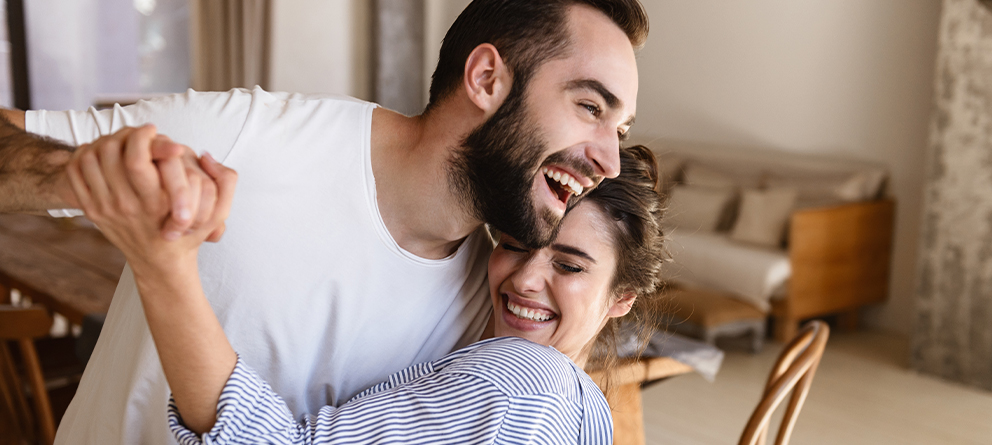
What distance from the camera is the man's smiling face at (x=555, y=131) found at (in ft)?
3.64

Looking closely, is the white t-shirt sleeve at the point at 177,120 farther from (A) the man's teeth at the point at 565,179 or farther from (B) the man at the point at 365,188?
(A) the man's teeth at the point at 565,179

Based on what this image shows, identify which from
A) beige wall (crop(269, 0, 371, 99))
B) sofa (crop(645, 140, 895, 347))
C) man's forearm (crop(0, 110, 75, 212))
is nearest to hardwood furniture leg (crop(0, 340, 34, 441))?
man's forearm (crop(0, 110, 75, 212))

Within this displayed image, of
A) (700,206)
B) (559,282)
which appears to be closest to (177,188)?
(559,282)

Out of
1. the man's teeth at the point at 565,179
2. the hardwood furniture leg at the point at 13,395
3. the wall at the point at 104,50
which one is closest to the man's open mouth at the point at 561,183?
the man's teeth at the point at 565,179

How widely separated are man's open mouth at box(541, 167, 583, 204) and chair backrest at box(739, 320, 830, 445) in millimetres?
718

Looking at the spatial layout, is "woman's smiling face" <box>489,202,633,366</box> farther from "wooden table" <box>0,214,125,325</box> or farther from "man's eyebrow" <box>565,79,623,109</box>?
"wooden table" <box>0,214,125,325</box>

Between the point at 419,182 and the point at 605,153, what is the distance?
0.27 m

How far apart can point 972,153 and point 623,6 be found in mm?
3437

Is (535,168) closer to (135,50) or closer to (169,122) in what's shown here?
(169,122)

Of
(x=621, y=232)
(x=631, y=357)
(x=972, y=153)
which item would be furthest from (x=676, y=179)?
(x=621, y=232)

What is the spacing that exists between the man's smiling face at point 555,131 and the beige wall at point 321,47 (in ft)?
18.1

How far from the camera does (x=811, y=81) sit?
5.06 metres

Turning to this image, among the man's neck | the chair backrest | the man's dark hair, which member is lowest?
the chair backrest

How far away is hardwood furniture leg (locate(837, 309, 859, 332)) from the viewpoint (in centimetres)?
487
